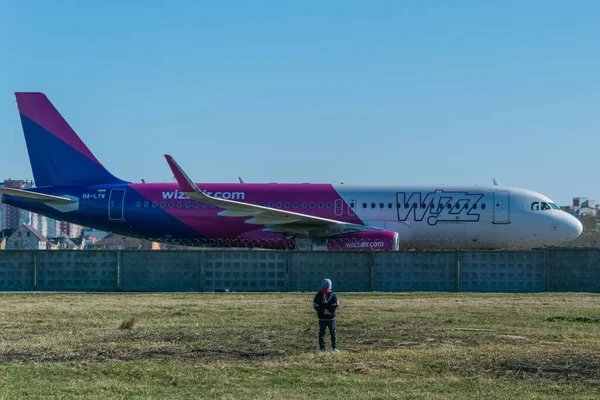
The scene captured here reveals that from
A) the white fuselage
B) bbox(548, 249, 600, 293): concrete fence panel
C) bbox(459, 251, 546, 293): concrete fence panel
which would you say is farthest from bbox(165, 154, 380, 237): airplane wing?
bbox(548, 249, 600, 293): concrete fence panel

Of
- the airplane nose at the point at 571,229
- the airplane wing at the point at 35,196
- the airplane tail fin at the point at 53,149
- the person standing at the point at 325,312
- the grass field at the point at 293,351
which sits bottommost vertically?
the grass field at the point at 293,351

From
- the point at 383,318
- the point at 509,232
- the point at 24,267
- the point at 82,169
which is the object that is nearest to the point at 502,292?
the point at 509,232

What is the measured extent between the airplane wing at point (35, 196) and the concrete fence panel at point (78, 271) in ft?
24.6

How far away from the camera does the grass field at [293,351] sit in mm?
12086

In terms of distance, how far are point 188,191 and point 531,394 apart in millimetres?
26711

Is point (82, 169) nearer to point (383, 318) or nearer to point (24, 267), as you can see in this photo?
point (24, 267)

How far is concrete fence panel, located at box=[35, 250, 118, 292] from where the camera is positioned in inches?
1268

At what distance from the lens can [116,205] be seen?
40281 millimetres

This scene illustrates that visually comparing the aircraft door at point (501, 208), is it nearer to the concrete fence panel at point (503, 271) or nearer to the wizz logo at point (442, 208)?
the wizz logo at point (442, 208)

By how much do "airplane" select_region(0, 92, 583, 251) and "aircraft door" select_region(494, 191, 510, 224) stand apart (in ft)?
0.14

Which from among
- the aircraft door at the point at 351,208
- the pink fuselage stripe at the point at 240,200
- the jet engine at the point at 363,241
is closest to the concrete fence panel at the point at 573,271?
the jet engine at the point at 363,241

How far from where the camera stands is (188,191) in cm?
3722

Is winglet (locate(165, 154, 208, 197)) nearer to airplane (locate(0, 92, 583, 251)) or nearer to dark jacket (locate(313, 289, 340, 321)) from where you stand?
airplane (locate(0, 92, 583, 251))

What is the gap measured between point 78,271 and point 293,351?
18.6 m
